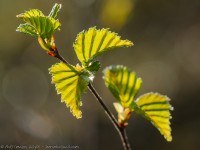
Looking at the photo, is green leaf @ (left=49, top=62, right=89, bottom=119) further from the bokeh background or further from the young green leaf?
the bokeh background

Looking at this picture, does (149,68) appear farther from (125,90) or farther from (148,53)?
(125,90)

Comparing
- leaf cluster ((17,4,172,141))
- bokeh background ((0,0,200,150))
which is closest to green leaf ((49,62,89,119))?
leaf cluster ((17,4,172,141))

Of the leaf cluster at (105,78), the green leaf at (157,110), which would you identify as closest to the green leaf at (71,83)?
A: the leaf cluster at (105,78)

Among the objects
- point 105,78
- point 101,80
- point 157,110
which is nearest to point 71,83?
point 105,78

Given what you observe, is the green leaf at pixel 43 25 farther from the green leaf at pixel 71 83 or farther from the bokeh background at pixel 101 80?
the bokeh background at pixel 101 80

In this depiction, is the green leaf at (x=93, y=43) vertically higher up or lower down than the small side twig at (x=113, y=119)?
higher up

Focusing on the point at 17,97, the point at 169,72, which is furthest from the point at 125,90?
the point at 169,72

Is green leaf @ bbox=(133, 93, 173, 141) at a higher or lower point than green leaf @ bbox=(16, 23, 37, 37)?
lower

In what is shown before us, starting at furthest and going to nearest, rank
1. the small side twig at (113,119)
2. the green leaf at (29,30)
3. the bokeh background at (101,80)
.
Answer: the bokeh background at (101,80) < the green leaf at (29,30) < the small side twig at (113,119)
